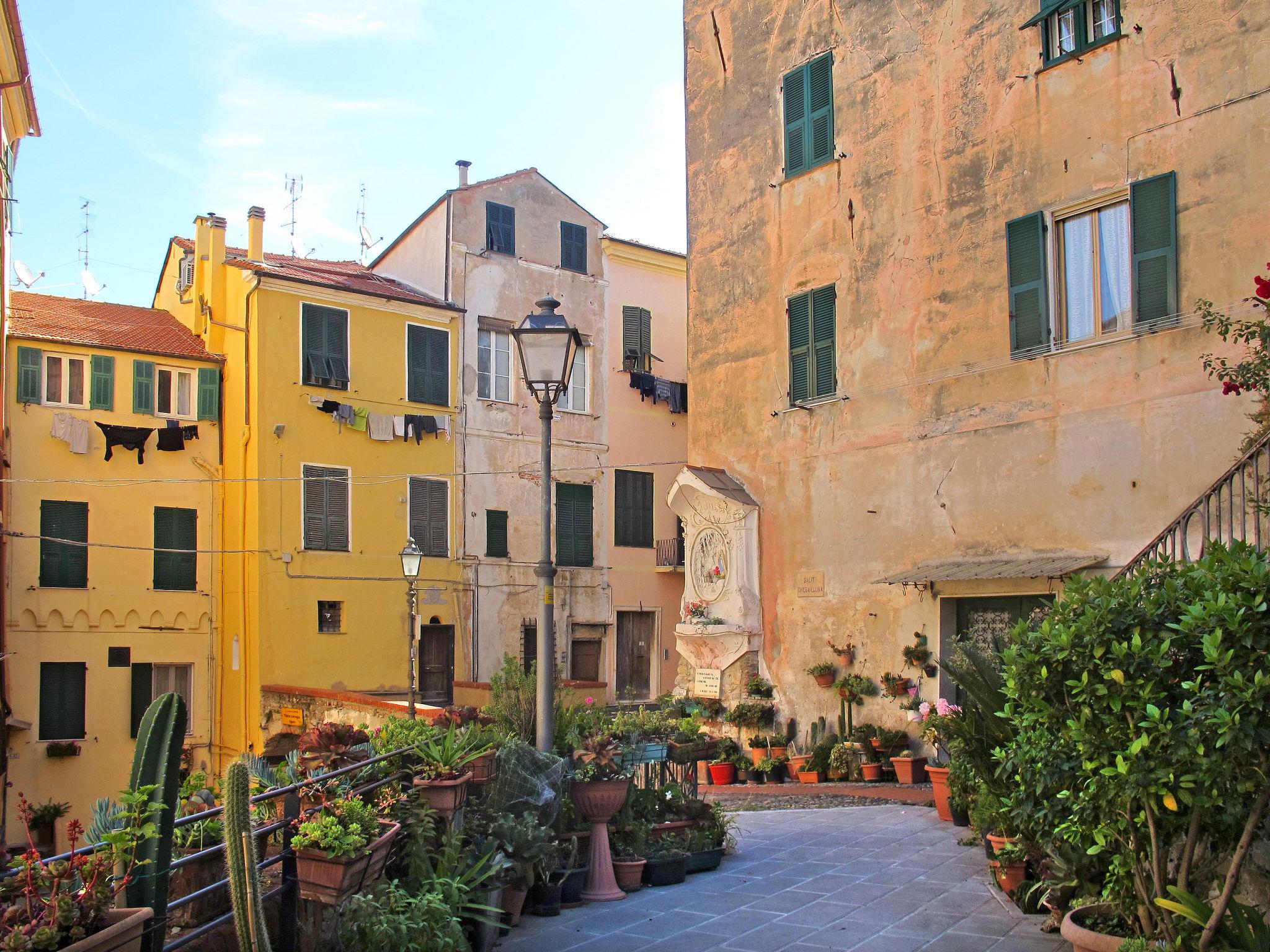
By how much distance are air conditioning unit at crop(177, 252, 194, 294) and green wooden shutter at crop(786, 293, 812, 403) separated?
15.8m

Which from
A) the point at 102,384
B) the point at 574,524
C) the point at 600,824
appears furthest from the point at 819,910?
the point at 102,384

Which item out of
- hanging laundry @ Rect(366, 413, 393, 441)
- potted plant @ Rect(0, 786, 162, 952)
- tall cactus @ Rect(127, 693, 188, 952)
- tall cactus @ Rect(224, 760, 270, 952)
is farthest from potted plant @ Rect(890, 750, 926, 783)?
hanging laundry @ Rect(366, 413, 393, 441)

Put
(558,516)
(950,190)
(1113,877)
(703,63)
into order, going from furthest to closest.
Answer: (558,516), (703,63), (950,190), (1113,877)

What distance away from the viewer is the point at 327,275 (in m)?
25.7

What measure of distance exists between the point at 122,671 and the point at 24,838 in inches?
141

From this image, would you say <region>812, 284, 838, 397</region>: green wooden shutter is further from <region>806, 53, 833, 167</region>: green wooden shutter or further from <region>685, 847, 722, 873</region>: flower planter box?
<region>685, 847, 722, 873</region>: flower planter box

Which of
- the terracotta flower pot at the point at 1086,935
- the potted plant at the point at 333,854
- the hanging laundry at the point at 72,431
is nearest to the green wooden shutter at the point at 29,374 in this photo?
the hanging laundry at the point at 72,431

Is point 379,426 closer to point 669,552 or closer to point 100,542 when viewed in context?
point 100,542

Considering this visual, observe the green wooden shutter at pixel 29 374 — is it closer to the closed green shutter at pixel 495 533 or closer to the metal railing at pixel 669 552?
the closed green shutter at pixel 495 533

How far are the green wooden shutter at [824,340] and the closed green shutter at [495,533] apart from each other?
39.7 feet

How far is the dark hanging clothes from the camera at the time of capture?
74.4 feet

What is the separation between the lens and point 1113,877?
5613 mm

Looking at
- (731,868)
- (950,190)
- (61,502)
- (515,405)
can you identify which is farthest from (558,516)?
(731,868)

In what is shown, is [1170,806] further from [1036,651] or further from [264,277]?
[264,277]
